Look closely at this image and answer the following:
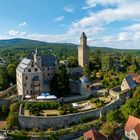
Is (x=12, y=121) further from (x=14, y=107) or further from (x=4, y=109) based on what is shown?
(x=4, y=109)

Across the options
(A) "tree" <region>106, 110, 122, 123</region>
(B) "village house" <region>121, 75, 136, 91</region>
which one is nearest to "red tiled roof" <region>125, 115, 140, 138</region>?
(A) "tree" <region>106, 110, 122, 123</region>

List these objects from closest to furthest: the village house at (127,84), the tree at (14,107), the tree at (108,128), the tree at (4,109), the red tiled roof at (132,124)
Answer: the tree at (108,128)
the red tiled roof at (132,124)
the tree at (14,107)
the tree at (4,109)
the village house at (127,84)

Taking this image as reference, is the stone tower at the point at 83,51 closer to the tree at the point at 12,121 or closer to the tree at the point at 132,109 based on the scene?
the tree at the point at 132,109

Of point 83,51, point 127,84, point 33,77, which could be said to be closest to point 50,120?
point 33,77

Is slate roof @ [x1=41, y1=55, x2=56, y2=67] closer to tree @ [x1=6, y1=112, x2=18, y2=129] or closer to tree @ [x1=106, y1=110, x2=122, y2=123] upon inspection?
tree @ [x1=6, y1=112, x2=18, y2=129]

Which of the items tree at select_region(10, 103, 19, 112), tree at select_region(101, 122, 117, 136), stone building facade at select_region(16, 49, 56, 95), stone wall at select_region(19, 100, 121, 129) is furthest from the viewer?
stone building facade at select_region(16, 49, 56, 95)

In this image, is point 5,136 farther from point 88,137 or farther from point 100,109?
point 100,109

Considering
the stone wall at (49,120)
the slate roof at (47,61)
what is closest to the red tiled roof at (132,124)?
the stone wall at (49,120)

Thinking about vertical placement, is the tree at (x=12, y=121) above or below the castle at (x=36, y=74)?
below
